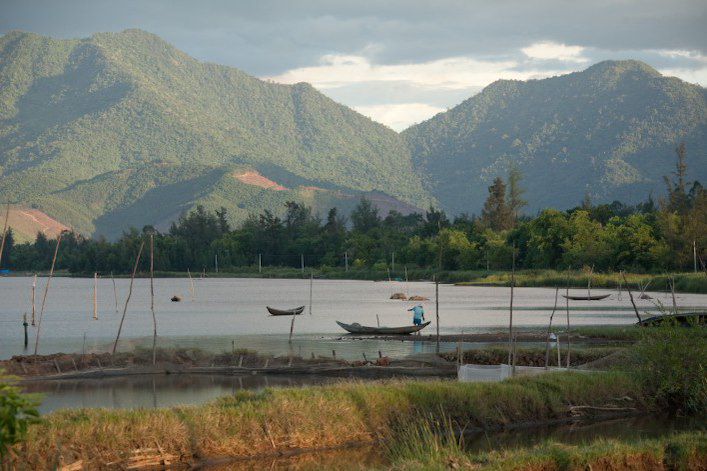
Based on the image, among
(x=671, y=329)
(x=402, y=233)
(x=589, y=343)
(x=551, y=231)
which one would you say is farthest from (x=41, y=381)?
(x=402, y=233)

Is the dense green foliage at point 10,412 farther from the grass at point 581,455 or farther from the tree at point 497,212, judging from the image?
the tree at point 497,212

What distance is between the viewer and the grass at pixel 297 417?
45.7ft

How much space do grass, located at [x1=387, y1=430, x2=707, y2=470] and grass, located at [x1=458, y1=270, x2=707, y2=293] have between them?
44.4 m

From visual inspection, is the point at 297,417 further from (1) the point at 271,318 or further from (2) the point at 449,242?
(2) the point at 449,242

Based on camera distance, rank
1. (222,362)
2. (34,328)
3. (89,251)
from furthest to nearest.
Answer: (89,251), (34,328), (222,362)

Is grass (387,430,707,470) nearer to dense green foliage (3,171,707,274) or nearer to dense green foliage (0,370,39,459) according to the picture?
dense green foliage (0,370,39,459)

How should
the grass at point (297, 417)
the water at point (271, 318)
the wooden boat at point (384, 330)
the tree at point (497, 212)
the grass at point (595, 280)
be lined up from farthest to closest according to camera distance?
1. the tree at point (497, 212)
2. the grass at point (595, 280)
3. the wooden boat at point (384, 330)
4. the water at point (271, 318)
5. the grass at point (297, 417)

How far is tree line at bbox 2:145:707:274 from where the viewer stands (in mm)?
81250

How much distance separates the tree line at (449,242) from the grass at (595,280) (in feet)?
7.63

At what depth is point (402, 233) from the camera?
434 feet

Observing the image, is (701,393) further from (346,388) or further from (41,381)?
(41,381)

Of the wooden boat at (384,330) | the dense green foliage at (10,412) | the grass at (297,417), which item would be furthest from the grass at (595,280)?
the dense green foliage at (10,412)

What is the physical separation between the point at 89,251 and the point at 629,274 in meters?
88.7

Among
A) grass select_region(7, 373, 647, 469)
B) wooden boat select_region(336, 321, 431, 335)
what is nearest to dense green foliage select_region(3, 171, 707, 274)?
wooden boat select_region(336, 321, 431, 335)
